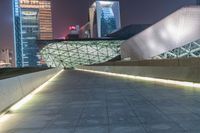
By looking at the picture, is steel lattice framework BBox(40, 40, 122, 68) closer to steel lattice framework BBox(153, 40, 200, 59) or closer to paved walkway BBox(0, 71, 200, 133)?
steel lattice framework BBox(153, 40, 200, 59)

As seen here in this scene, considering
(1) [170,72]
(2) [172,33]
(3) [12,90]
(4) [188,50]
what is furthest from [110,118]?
(4) [188,50]

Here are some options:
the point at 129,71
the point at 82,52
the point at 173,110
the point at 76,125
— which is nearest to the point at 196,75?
the point at 173,110

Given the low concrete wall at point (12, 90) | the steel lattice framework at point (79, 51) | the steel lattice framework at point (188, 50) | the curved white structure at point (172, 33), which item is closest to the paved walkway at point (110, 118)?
the low concrete wall at point (12, 90)

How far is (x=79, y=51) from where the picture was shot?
10931 centimetres

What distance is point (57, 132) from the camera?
6367 mm

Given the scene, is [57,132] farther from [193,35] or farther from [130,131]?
[193,35]

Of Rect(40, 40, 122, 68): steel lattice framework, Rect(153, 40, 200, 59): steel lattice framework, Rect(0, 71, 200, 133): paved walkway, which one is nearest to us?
Rect(0, 71, 200, 133): paved walkway

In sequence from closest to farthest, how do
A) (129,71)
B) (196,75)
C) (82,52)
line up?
1. (196,75)
2. (129,71)
3. (82,52)

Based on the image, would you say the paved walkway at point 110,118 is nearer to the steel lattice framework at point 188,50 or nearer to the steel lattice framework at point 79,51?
the steel lattice framework at point 188,50

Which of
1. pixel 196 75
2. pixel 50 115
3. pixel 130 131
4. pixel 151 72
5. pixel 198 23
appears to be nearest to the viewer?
pixel 130 131

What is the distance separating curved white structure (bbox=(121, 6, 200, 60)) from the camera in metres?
45.0

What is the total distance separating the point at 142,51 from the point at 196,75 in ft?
161

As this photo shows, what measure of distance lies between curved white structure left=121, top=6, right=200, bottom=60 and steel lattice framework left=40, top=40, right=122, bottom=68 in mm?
39117

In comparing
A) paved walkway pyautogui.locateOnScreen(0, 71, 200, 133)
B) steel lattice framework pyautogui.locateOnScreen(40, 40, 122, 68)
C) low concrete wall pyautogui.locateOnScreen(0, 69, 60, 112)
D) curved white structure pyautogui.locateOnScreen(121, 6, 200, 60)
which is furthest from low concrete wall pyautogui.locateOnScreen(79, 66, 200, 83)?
steel lattice framework pyautogui.locateOnScreen(40, 40, 122, 68)
